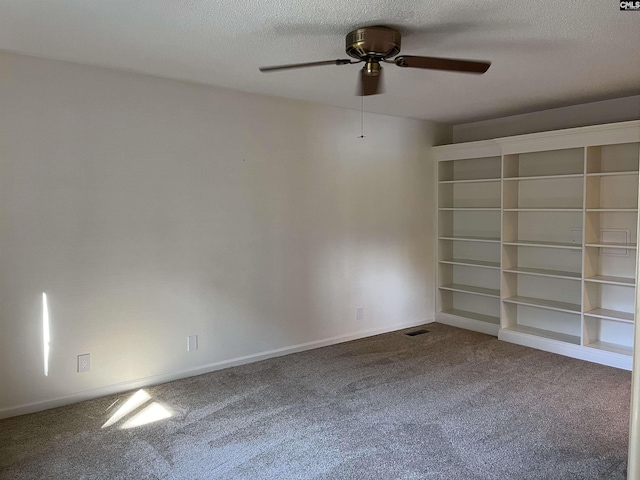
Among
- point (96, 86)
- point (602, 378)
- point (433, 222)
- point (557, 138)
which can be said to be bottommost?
point (602, 378)

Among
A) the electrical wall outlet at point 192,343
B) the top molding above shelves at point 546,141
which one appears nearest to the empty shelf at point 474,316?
the top molding above shelves at point 546,141

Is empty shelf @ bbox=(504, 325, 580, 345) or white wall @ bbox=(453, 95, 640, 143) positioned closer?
white wall @ bbox=(453, 95, 640, 143)

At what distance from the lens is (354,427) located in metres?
2.91

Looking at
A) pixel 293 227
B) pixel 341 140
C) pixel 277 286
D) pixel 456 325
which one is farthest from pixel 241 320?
pixel 456 325

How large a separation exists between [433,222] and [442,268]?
57cm

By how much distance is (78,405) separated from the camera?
Answer: 3.25 m

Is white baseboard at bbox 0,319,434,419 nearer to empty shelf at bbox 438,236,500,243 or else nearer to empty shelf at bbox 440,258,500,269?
empty shelf at bbox 440,258,500,269

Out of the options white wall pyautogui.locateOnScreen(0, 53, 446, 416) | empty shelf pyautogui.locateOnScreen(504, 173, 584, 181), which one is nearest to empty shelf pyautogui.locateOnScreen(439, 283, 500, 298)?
white wall pyautogui.locateOnScreen(0, 53, 446, 416)

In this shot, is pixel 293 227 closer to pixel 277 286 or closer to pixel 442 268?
pixel 277 286

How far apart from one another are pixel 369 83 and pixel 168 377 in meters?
2.67

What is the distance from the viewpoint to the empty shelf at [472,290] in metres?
5.09

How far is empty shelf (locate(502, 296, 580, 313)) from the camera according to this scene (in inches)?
175

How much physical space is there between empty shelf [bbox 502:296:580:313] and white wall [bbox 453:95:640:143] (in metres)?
1.74

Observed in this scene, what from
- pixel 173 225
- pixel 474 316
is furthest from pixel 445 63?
pixel 474 316
